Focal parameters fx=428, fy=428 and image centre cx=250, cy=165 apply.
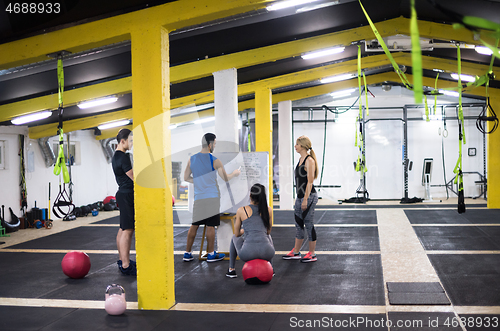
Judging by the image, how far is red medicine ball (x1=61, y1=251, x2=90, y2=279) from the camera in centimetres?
438

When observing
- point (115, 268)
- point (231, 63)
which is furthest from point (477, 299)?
point (231, 63)

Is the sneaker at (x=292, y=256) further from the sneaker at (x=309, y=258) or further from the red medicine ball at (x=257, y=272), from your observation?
the red medicine ball at (x=257, y=272)

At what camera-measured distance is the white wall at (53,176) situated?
338 inches

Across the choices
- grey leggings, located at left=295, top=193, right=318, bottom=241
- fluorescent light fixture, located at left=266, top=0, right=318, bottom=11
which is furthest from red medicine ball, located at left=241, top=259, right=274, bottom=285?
fluorescent light fixture, located at left=266, top=0, right=318, bottom=11

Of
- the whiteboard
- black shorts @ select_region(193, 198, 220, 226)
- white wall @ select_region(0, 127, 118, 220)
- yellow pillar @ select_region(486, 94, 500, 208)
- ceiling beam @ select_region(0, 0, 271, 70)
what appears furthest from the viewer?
yellow pillar @ select_region(486, 94, 500, 208)

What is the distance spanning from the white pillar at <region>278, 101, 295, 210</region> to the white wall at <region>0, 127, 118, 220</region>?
16.5 feet

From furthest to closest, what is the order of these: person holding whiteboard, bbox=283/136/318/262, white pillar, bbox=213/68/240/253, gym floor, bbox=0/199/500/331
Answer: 1. white pillar, bbox=213/68/240/253
2. person holding whiteboard, bbox=283/136/318/262
3. gym floor, bbox=0/199/500/331

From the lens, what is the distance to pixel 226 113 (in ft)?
19.5

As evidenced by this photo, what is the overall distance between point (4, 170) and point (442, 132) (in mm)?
11477

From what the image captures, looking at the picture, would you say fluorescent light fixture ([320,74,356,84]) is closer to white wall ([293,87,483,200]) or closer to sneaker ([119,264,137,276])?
white wall ([293,87,483,200])

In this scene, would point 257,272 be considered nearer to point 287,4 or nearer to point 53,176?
point 287,4

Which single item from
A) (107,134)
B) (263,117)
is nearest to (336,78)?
(263,117)

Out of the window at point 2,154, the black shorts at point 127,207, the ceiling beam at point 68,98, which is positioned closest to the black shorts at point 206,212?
the black shorts at point 127,207

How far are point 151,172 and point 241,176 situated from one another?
2.19 meters
